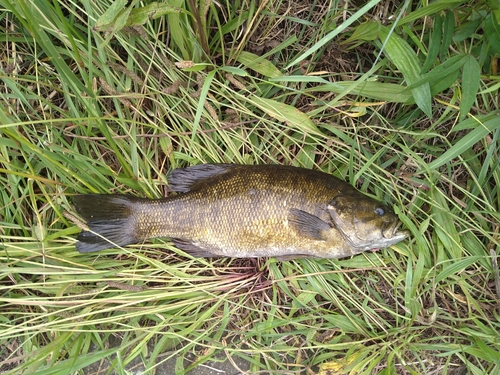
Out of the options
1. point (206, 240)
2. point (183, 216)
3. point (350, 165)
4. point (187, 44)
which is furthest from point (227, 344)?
point (187, 44)

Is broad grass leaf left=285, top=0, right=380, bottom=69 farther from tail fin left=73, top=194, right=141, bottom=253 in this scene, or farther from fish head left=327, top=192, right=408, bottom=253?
tail fin left=73, top=194, right=141, bottom=253

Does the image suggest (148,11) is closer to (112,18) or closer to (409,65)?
(112,18)

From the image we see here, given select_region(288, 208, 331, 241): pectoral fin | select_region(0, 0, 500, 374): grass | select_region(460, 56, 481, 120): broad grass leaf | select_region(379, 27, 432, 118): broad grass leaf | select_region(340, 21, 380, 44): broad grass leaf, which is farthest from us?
select_region(0, 0, 500, 374): grass

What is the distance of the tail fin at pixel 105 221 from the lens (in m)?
2.54

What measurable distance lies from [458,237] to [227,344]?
5.83 ft

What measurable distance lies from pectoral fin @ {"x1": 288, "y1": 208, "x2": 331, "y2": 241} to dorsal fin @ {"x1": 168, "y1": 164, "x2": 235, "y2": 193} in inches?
21.7

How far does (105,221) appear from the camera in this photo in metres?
2.55

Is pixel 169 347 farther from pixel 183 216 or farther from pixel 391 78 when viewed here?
pixel 391 78

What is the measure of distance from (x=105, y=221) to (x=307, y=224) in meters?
1.36

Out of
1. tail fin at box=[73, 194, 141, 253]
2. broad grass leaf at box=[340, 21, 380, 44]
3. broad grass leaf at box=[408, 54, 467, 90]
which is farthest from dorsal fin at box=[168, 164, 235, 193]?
broad grass leaf at box=[408, 54, 467, 90]

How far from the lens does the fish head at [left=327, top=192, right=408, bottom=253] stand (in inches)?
95.9

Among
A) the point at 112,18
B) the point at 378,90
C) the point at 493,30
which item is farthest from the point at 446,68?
the point at 112,18

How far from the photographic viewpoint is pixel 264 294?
2736 mm

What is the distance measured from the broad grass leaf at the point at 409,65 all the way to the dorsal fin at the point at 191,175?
1198mm
